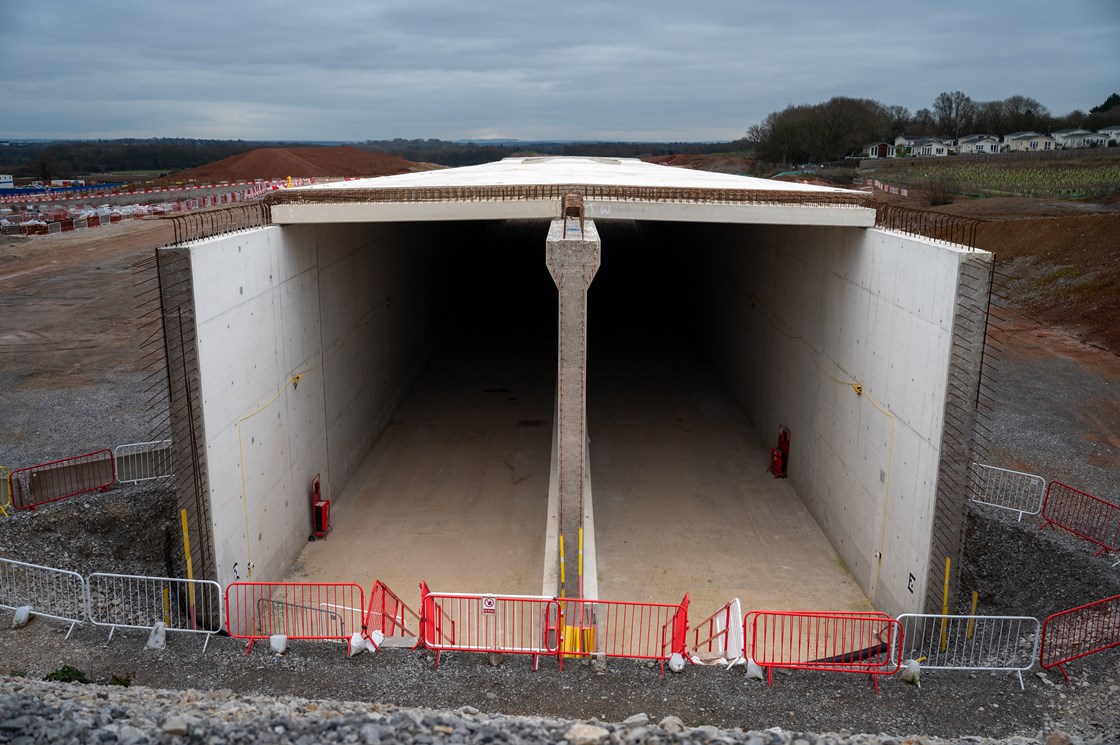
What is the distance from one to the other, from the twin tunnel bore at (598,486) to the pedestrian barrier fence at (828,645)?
2.62 feet

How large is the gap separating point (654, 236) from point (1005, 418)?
2845 centimetres

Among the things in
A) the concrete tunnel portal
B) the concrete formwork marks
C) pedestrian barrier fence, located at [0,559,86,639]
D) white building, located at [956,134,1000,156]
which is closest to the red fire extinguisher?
the concrete tunnel portal

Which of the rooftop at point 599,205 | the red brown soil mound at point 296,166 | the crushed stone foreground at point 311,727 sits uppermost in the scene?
the red brown soil mound at point 296,166

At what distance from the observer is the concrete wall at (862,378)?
1135cm

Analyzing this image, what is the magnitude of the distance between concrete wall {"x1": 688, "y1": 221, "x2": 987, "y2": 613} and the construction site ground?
1.83m

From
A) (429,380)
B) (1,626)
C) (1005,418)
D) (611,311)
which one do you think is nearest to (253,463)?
(1,626)

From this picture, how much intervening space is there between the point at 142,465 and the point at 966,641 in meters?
14.0

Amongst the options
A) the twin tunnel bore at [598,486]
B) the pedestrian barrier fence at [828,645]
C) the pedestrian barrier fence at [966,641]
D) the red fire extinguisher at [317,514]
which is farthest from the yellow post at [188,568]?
the pedestrian barrier fence at [966,641]

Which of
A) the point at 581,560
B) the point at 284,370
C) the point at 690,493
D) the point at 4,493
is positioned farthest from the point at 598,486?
the point at 4,493

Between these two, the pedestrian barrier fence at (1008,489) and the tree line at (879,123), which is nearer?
the pedestrian barrier fence at (1008,489)

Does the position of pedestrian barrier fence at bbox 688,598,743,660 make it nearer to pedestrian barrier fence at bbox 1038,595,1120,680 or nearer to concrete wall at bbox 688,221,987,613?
concrete wall at bbox 688,221,987,613

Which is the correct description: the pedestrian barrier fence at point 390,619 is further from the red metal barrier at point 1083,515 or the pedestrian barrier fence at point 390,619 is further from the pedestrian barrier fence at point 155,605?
the red metal barrier at point 1083,515

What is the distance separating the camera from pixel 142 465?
1575cm

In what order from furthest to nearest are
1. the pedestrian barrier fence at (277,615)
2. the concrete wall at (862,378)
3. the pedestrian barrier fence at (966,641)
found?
1. the pedestrian barrier fence at (277,615)
2. the concrete wall at (862,378)
3. the pedestrian barrier fence at (966,641)
